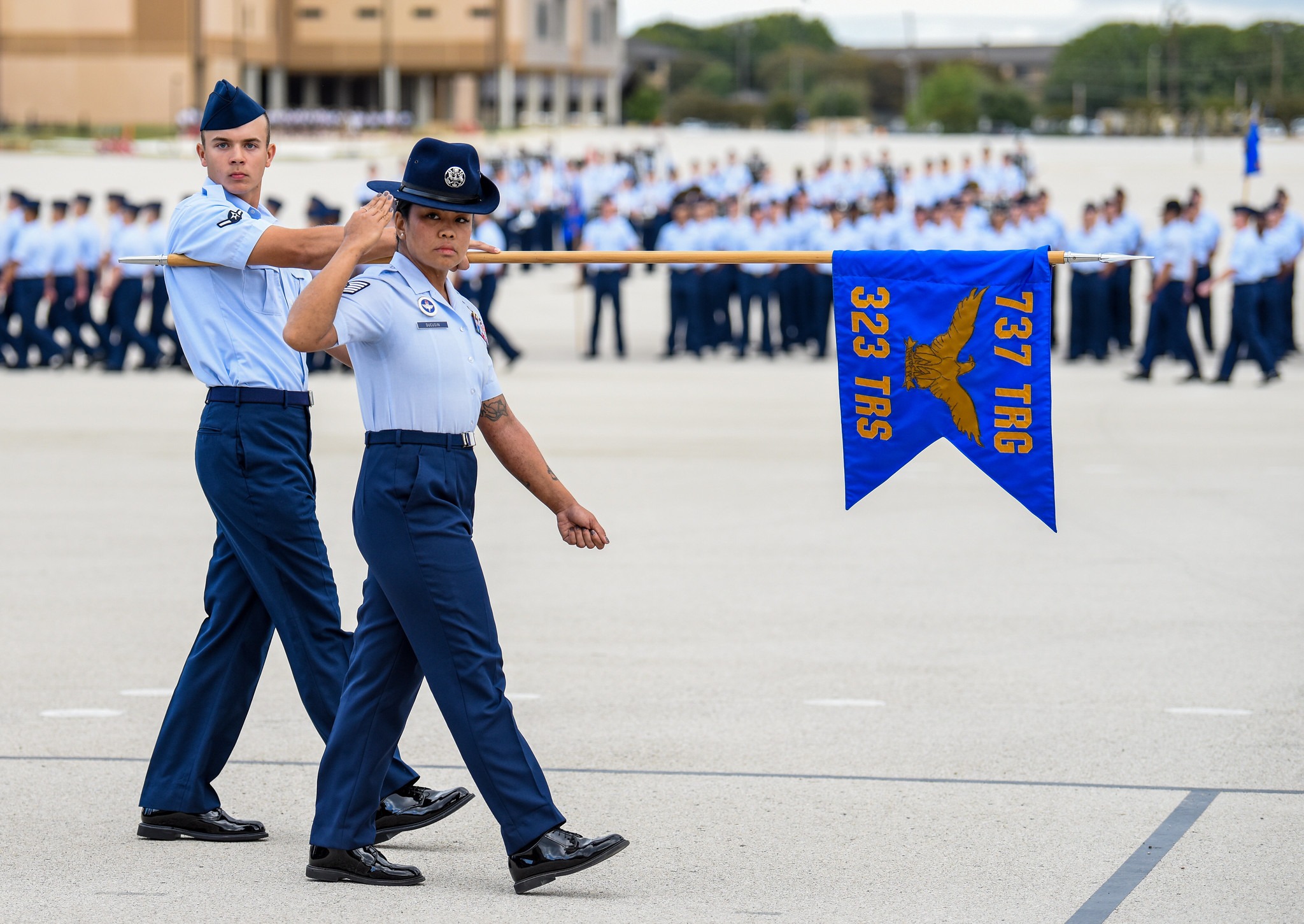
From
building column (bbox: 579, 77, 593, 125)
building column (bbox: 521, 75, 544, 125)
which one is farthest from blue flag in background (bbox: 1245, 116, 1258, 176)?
building column (bbox: 579, 77, 593, 125)

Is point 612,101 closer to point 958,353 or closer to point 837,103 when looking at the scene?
point 837,103

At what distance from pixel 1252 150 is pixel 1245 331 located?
6.21ft

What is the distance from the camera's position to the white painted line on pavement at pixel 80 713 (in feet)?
20.0

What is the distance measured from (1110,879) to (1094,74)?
141717 millimetres

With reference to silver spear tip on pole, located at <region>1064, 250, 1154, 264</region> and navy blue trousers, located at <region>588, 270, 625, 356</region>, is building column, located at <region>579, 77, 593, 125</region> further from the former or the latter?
silver spear tip on pole, located at <region>1064, 250, 1154, 264</region>

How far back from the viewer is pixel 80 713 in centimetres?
613

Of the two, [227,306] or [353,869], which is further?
[227,306]

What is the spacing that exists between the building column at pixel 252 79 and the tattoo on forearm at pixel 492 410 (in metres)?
88.2

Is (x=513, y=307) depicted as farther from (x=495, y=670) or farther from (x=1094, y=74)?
(x=1094, y=74)

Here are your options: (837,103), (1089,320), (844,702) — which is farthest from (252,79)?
(844,702)

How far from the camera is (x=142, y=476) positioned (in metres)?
12.0

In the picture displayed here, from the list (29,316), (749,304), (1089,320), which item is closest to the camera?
(29,316)

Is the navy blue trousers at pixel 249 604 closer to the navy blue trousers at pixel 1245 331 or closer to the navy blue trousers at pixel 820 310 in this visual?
the navy blue trousers at pixel 1245 331

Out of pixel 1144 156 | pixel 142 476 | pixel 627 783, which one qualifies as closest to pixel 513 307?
pixel 142 476
